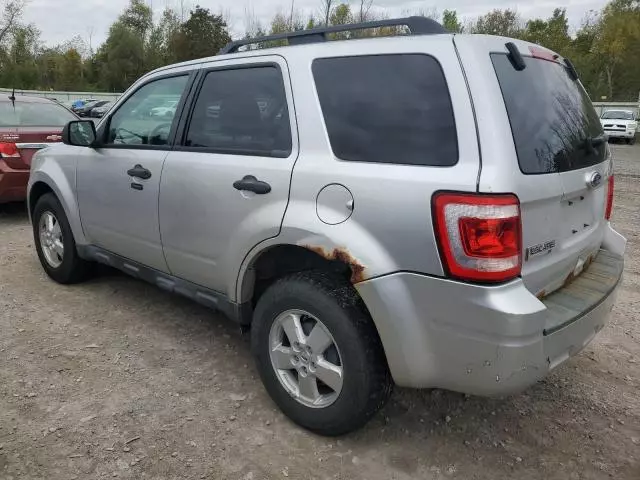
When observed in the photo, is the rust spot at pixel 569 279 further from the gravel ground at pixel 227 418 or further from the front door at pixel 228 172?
the front door at pixel 228 172

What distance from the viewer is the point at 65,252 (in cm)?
445

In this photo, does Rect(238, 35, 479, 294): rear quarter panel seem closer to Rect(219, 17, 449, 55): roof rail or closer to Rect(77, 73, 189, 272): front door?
Rect(219, 17, 449, 55): roof rail

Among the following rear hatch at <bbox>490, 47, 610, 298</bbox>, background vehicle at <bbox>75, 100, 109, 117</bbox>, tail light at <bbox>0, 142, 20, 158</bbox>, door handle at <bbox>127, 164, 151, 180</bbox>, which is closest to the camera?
rear hatch at <bbox>490, 47, 610, 298</bbox>

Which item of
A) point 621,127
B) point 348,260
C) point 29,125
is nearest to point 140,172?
point 348,260

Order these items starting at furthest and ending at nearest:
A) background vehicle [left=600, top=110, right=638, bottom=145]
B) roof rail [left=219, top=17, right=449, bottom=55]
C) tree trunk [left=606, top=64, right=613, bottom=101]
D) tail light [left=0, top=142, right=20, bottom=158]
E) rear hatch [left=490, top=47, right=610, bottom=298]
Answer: tree trunk [left=606, top=64, right=613, bottom=101]
background vehicle [left=600, top=110, right=638, bottom=145]
tail light [left=0, top=142, right=20, bottom=158]
roof rail [left=219, top=17, right=449, bottom=55]
rear hatch [left=490, top=47, right=610, bottom=298]

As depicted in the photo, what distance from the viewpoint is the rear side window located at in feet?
7.22

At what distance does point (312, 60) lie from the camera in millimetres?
2668

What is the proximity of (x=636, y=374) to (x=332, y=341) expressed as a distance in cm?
211

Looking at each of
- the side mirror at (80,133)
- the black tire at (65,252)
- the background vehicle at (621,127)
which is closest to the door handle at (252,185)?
the side mirror at (80,133)

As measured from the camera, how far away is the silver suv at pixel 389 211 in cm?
211

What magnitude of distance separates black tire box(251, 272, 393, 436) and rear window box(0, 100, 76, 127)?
5.75 metres

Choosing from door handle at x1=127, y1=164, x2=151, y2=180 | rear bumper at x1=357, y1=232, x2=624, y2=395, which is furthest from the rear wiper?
door handle at x1=127, y1=164, x2=151, y2=180

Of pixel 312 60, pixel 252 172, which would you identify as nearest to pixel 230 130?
pixel 252 172

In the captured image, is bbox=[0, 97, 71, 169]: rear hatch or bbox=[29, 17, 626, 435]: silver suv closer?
bbox=[29, 17, 626, 435]: silver suv
